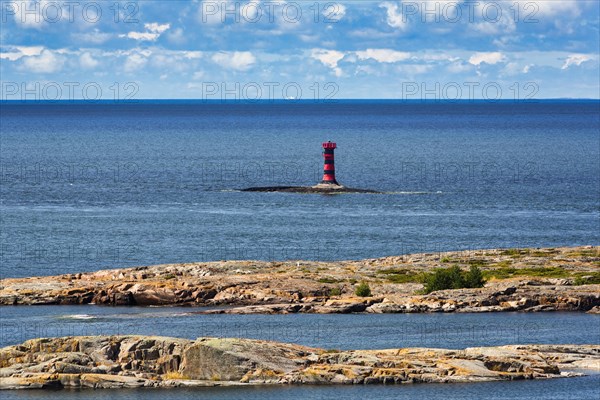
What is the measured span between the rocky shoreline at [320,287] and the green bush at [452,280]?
31.5 inches

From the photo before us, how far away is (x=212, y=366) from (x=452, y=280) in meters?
29.0

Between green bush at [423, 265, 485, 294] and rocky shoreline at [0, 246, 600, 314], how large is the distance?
0.80m

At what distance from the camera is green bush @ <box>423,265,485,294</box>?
267ft

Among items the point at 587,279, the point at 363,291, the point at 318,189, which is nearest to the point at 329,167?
the point at 318,189

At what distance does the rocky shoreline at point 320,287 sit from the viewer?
7756cm

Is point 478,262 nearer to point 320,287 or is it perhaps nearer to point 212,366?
point 320,287

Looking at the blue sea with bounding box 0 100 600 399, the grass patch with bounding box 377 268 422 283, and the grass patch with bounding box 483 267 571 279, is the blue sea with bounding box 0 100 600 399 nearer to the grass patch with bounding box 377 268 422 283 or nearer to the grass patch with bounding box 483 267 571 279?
the grass patch with bounding box 483 267 571 279


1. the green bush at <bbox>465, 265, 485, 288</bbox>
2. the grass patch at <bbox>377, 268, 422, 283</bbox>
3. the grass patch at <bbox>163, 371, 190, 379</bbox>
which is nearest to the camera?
the grass patch at <bbox>163, 371, 190, 379</bbox>

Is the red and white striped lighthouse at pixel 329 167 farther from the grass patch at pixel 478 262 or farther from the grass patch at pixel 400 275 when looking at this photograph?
the grass patch at pixel 400 275

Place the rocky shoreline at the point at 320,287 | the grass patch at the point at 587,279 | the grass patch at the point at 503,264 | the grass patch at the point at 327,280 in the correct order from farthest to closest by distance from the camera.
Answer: the grass patch at the point at 503,264
the grass patch at the point at 327,280
the grass patch at the point at 587,279
the rocky shoreline at the point at 320,287

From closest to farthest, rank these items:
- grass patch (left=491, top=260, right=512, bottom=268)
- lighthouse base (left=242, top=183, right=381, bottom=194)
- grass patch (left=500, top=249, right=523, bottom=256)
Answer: grass patch (left=491, top=260, right=512, bottom=268) → grass patch (left=500, top=249, right=523, bottom=256) → lighthouse base (left=242, top=183, right=381, bottom=194)

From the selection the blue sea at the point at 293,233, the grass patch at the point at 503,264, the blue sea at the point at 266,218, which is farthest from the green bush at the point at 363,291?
the blue sea at the point at 266,218

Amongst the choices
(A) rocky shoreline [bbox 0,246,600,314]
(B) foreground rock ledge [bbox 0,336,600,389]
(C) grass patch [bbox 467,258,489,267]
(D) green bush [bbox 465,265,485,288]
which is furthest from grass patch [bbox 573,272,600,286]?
(B) foreground rock ledge [bbox 0,336,600,389]

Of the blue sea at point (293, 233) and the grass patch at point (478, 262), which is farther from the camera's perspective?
the grass patch at point (478, 262)
